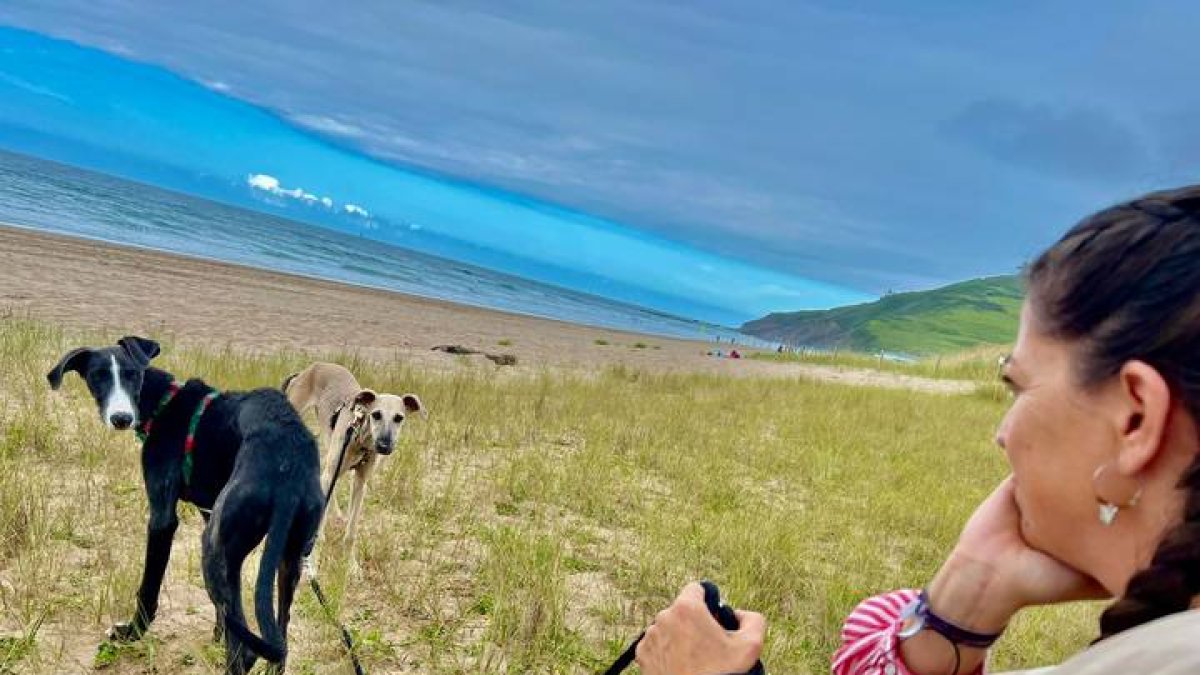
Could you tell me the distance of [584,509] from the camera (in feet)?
20.9

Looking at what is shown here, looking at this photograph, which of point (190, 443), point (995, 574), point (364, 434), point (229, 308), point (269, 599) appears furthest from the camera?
point (229, 308)

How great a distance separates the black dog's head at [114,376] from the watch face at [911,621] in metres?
3.30

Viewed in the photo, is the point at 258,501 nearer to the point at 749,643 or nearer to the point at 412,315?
the point at 749,643

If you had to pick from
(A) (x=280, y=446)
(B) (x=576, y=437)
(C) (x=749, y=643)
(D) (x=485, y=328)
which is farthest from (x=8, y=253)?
(C) (x=749, y=643)

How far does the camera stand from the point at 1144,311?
1055 mm

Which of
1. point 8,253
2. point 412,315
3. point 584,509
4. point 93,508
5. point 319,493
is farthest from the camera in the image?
point 412,315

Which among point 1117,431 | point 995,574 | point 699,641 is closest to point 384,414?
point 699,641

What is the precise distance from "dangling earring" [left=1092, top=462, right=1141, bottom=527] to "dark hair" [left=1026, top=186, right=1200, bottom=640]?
6cm

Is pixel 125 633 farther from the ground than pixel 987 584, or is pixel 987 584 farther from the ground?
pixel 987 584

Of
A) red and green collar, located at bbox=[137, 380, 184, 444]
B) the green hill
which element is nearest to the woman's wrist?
red and green collar, located at bbox=[137, 380, 184, 444]

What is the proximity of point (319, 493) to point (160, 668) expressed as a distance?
1120mm

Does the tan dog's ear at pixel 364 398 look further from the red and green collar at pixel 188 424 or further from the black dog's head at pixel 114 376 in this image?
the red and green collar at pixel 188 424

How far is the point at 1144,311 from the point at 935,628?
880 mm

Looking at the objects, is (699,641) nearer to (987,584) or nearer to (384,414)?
(987,584)
